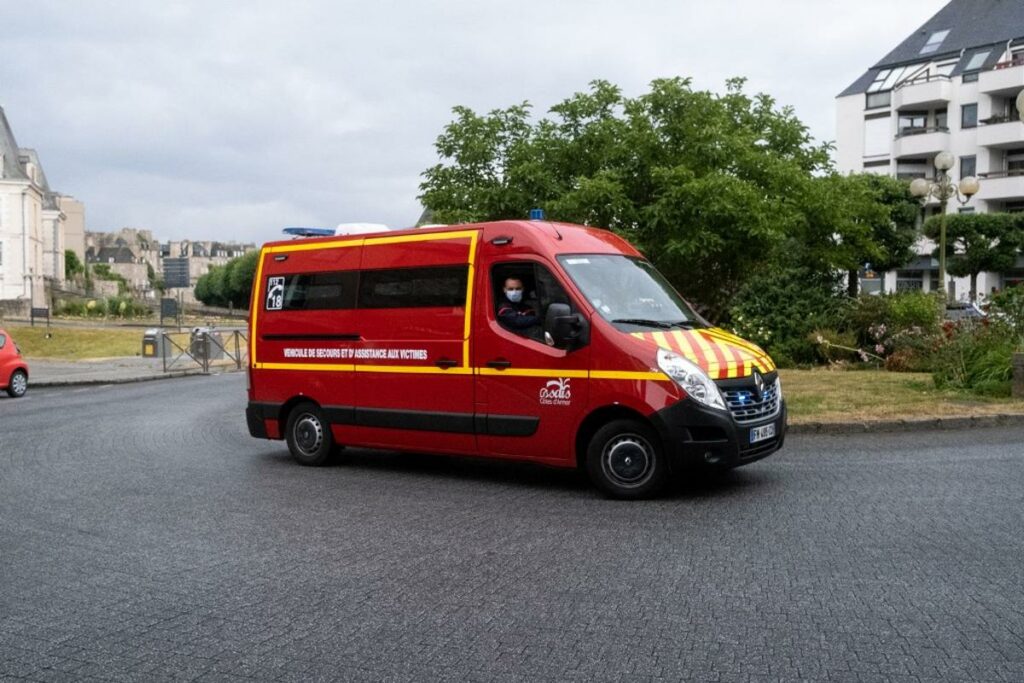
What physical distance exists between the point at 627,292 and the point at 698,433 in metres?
1.62

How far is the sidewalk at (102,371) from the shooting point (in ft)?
89.2

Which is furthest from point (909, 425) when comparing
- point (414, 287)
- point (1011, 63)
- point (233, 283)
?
point (233, 283)

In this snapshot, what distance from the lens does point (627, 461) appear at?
814 cm

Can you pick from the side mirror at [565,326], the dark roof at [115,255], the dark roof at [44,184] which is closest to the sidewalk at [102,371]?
the side mirror at [565,326]

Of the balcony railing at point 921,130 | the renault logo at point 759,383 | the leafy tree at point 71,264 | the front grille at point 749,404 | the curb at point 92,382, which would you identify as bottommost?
the curb at point 92,382

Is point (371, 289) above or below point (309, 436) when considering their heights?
above

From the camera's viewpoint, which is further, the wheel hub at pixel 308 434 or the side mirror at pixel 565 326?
the wheel hub at pixel 308 434

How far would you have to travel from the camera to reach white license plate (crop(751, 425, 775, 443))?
8.10 meters

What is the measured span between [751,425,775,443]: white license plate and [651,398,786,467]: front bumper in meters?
0.23

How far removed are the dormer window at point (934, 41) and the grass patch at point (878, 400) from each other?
170ft

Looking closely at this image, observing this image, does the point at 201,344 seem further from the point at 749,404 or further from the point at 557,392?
the point at 749,404

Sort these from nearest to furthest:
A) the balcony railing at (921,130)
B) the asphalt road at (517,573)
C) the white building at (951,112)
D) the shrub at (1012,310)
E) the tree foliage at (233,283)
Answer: the asphalt road at (517,573)
the shrub at (1012,310)
the white building at (951,112)
the balcony railing at (921,130)
the tree foliage at (233,283)

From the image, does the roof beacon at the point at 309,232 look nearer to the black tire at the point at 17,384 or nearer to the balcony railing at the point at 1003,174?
the black tire at the point at 17,384

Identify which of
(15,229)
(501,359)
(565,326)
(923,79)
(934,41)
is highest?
(934,41)
